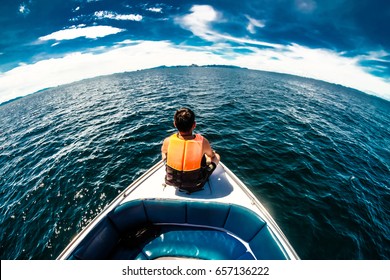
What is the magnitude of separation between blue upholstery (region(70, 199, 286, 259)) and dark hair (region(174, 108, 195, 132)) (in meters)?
1.82

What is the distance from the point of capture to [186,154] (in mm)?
3512

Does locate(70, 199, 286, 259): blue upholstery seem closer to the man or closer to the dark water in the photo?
the man

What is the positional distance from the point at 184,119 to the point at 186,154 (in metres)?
0.75

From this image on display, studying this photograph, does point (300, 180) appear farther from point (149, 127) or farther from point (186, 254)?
point (149, 127)

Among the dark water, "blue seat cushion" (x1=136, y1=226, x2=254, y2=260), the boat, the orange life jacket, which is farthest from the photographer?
the dark water

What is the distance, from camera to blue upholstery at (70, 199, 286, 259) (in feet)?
12.1

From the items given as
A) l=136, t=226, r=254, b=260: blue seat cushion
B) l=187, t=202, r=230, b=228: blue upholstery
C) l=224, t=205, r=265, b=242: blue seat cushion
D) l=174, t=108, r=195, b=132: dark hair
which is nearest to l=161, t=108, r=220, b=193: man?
l=174, t=108, r=195, b=132: dark hair

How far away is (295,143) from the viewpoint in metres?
10.4

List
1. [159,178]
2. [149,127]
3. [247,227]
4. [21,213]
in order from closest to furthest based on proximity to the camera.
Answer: [247,227] < [159,178] < [21,213] < [149,127]

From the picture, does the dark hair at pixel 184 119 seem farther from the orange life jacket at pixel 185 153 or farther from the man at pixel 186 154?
the orange life jacket at pixel 185 153

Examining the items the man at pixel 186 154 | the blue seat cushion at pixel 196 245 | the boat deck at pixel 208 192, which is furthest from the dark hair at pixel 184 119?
the blue seat cushion at pixel 196 245

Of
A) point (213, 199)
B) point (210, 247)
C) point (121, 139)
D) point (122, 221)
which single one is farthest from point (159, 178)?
point (121, 139)
